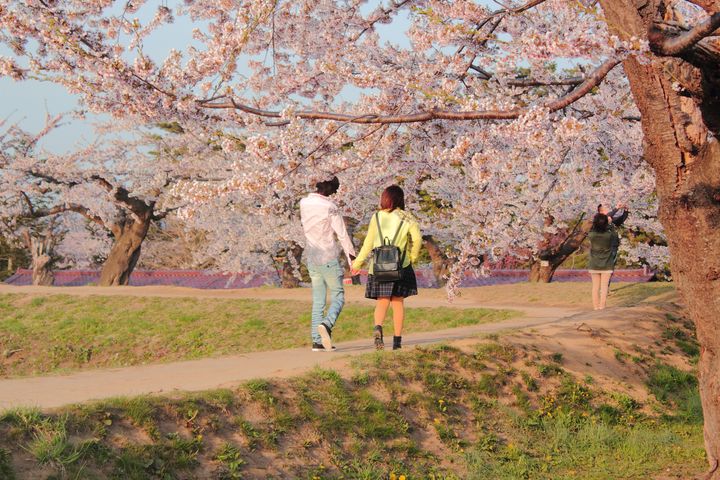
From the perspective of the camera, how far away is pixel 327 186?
10766 mm

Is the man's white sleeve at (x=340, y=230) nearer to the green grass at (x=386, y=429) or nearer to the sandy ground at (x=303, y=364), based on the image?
the sandy ground at (x=303, y=364)

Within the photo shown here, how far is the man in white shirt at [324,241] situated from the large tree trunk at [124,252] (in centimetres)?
1912

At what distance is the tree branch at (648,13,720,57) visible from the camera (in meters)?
5.72

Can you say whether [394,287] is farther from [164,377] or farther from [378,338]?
[164,377]

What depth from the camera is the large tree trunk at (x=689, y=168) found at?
269 inches

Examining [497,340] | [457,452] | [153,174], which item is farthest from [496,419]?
[153,174]


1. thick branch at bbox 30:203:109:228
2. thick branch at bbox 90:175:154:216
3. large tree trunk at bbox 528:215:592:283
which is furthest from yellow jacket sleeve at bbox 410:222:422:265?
thick branch at bbox 30:203:109:228

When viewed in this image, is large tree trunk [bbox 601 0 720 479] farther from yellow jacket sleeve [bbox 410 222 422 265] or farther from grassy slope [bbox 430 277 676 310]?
grassy slope [bbox 430 277 676 310]

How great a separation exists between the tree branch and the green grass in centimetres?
395

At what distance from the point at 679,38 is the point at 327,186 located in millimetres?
5423

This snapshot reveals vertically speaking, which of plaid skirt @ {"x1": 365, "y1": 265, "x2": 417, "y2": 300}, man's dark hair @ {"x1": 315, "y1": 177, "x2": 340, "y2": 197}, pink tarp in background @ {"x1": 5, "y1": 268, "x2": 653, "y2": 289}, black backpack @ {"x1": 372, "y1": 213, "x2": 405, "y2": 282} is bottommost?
pink tarp in background @ {"x1": 5, "y1": 268, "x2": 653, "y2": 289}

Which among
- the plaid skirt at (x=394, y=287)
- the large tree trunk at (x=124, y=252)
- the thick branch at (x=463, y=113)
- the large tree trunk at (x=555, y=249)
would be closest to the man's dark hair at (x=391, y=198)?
the plaid skirt at (x=394, y=287)

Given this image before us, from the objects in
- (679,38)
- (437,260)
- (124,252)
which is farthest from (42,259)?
→ (679,38)

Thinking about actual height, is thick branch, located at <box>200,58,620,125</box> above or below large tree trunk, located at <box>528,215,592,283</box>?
above
